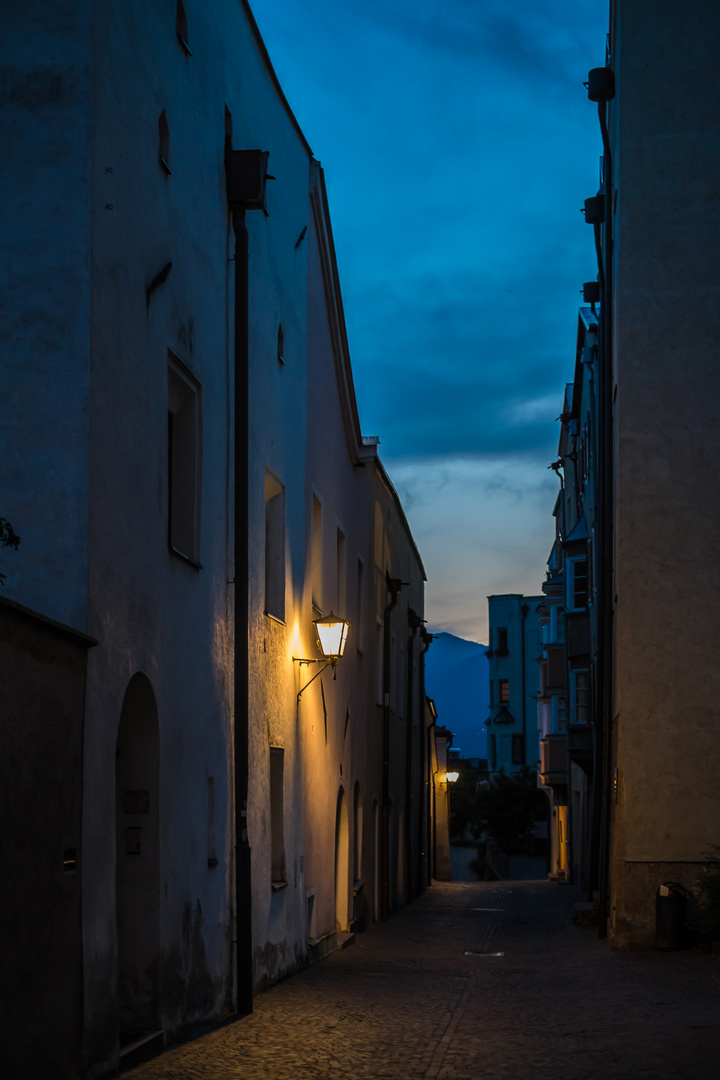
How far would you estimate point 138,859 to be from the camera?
29.6 ft

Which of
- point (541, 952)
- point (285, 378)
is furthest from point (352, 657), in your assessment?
Answer: point (285, 378)

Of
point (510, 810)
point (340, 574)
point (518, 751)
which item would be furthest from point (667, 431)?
point (518, 751)

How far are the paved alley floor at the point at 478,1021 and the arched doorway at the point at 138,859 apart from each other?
0.48 metres

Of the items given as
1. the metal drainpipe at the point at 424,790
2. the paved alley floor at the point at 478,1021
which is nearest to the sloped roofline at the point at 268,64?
the paved alley floor at the point at 478,1021

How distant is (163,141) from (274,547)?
221 inches

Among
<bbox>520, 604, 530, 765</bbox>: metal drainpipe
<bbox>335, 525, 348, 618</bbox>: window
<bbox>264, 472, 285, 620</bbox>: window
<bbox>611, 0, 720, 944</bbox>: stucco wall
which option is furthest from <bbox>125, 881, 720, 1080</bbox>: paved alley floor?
<bbox>520, 604, 530, 765</bbox>: metal drainpipe

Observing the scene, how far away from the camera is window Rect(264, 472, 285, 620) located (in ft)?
46.2

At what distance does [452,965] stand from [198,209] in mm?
9458

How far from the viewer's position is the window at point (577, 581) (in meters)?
32.3

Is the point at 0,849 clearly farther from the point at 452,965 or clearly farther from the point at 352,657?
the point at 352,657

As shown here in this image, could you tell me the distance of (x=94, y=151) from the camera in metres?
8.06

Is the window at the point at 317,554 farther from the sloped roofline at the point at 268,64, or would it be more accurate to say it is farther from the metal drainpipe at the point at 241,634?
the metal drainpipe at the point at 241,634

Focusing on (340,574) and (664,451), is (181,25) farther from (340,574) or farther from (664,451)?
(340,574)

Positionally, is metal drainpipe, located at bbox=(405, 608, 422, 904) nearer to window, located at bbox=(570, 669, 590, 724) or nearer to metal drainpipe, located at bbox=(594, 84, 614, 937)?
window, located at bbox=(570, 669, 590, 724)
